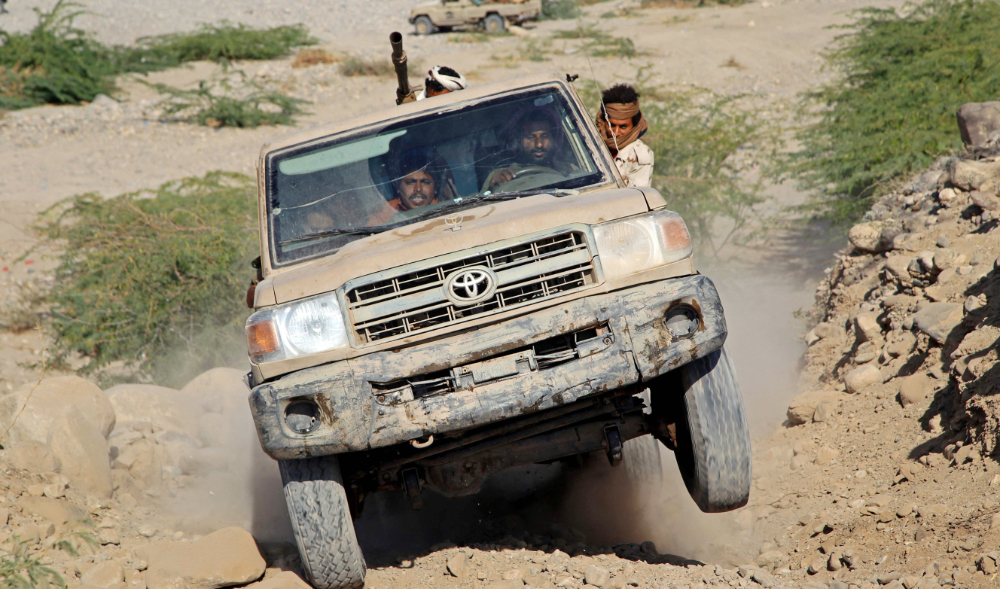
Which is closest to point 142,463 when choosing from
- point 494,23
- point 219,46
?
point 219,46

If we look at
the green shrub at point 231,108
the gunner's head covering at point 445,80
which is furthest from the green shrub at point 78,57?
the gunner's head covering at point 445,80

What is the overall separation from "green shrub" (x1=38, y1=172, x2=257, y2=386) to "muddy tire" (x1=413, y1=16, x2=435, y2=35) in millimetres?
20162

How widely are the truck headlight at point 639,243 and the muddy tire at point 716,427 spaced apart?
1.64 ft

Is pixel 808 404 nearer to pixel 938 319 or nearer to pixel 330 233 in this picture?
pixel 938 319

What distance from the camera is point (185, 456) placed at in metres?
5.68

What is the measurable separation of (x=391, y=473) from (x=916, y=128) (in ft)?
22.6

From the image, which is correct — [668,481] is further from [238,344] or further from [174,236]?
[174,236]

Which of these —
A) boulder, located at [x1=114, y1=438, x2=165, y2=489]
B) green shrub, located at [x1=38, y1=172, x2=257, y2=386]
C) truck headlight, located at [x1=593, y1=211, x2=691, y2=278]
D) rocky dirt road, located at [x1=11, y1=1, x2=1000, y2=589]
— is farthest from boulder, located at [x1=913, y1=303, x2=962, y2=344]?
green shrub, located at [x1=38, y1=172, x2=257, y2=386]

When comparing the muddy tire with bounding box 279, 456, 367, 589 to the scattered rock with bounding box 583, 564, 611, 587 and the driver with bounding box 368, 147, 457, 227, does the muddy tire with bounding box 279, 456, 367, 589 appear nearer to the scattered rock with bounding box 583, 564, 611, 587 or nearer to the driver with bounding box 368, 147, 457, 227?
the scattered rock with bounding box 583, 564, 611, 587

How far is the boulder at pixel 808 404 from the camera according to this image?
16.6ft

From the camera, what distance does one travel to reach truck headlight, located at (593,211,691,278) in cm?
339

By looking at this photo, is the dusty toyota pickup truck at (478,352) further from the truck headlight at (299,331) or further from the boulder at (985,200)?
the boulder at (985,200)

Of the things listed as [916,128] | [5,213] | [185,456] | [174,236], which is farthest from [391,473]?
[5,213]

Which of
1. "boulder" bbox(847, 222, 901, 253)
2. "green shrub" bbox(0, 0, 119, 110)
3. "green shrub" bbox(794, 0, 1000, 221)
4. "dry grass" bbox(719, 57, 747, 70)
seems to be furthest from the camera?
"dry grass" bbox(719, 57, 747, 70)
